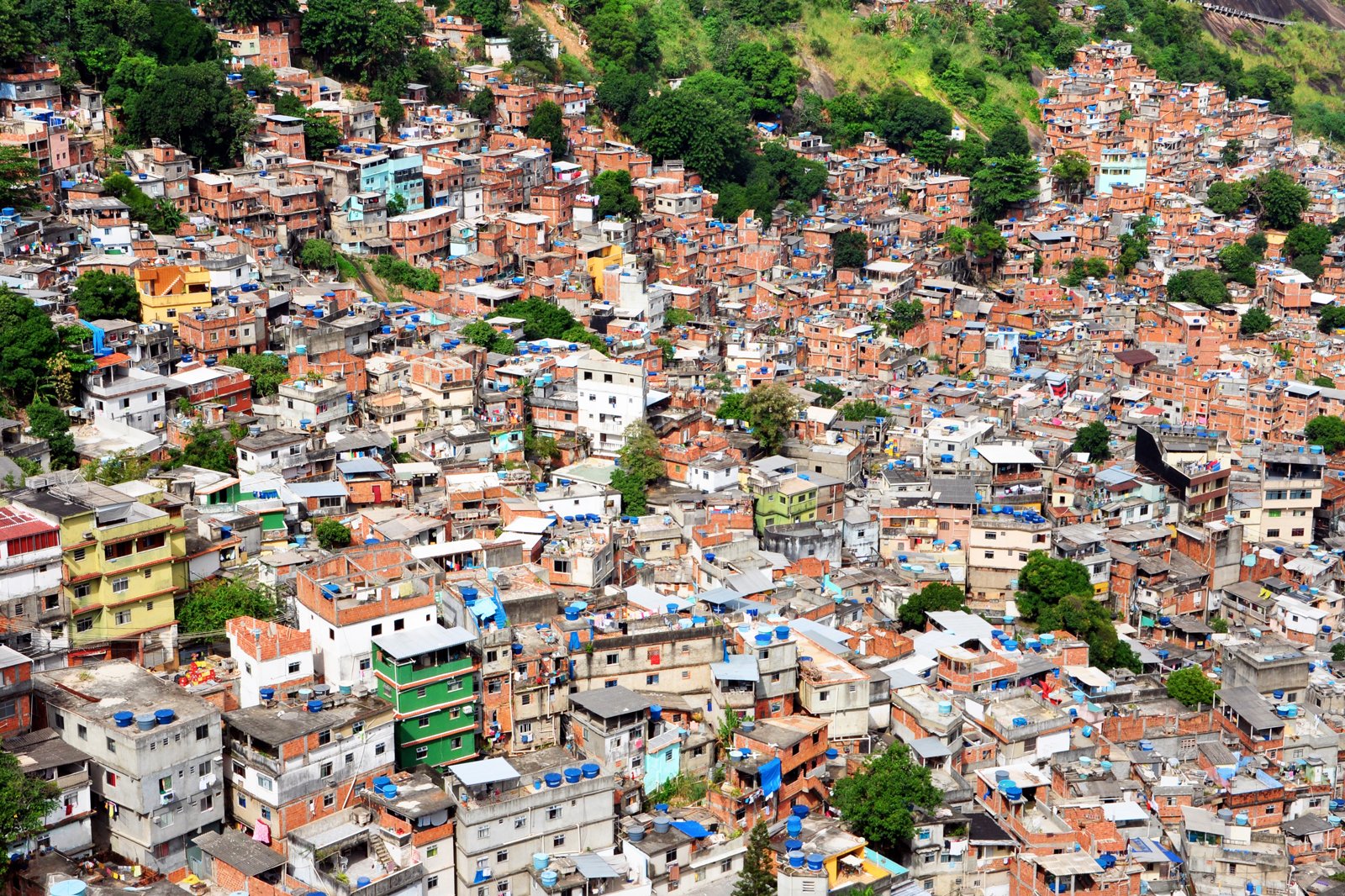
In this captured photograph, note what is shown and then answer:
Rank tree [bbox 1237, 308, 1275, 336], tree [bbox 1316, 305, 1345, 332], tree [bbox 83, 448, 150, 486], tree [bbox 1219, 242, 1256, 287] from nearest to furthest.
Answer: tree [bbox 83, 448, 150, 486] → tree [bbox 1237, 308, 1275, 336] → tree [bbox 1316, 305, 1345, 332] → tree [bbox 1219, 242, 1256, 287]

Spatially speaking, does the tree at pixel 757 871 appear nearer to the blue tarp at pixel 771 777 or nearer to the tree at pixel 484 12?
the blue tarp at pixel 771 777

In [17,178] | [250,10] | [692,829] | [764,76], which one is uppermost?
[250,10]

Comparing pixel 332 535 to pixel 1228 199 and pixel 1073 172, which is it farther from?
pixel 1228 199

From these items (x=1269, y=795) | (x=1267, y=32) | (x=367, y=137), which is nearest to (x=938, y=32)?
(x=1267, y=32)

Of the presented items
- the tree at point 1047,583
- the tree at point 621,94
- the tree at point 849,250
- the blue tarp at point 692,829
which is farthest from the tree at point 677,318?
the blue tarp at point 692,829

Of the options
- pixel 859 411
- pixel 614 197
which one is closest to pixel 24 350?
pixel 859 411

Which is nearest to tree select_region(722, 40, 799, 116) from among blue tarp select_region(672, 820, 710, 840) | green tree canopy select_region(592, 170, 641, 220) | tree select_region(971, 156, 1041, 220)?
tree select_region(971, 156, 1041, 220)

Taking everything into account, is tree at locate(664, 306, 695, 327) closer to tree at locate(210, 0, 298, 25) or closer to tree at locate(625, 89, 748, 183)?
tree at locate(625, 89, 748, 183)

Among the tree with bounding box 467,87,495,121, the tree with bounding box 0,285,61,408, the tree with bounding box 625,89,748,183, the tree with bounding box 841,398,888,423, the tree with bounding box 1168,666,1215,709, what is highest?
the tree with bounding box 467,87,495,121
